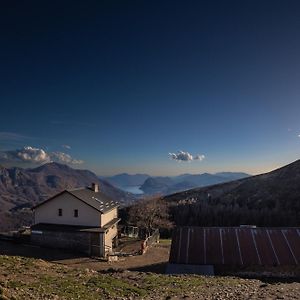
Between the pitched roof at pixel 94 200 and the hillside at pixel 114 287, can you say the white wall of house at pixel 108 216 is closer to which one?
the pitched roof at pixel 94 200

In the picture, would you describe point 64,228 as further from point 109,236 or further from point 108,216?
point 108,216

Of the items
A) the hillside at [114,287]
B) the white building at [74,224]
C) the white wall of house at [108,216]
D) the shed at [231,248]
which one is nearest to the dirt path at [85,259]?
the white building at [74,224]

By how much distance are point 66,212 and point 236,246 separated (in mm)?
22947

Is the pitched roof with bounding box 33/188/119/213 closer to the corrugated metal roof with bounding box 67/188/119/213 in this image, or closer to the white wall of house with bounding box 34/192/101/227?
the corrugated metal roof with bounding box 67/188/119/213

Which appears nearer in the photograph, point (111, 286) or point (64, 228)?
point (111, 286)

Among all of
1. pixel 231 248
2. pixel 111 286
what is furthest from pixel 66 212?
pixel 111 286

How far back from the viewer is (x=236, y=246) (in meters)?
37.0

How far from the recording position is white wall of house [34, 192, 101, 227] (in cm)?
4828

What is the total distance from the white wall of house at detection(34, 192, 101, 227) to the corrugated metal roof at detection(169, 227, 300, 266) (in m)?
13.1

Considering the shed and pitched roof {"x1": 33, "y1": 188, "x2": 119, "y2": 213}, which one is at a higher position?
pitched roof {"x1": 33, "y1": 188, "x2": 119, "y2": 213}

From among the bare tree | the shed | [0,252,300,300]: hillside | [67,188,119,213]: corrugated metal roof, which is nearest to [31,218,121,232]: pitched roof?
[67,188,119,213]: corrugated metal roof

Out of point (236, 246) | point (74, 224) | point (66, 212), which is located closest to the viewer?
point (236, 246)

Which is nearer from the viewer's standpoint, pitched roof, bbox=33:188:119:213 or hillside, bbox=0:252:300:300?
hillside, bbox=0:252:300:300

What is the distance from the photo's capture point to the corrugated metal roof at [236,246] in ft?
115
